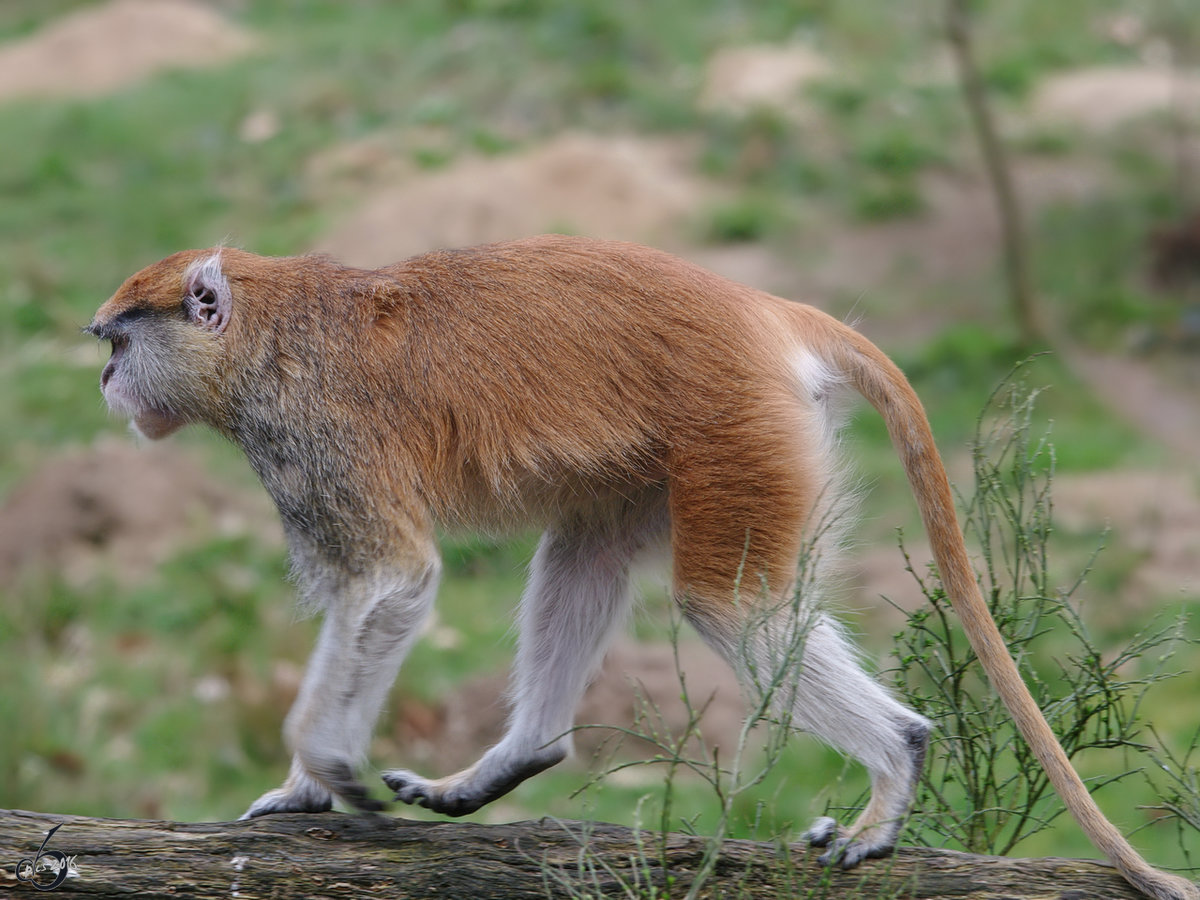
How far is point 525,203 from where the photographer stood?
38.4 ft

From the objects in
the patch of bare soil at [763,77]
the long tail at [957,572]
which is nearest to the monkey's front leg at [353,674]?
the long tail at [957,572]

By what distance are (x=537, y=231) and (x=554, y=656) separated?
7.86 metres

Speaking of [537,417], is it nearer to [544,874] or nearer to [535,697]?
[535,697]

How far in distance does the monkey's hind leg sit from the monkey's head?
1.04 m

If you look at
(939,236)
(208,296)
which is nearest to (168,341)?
(208,296)

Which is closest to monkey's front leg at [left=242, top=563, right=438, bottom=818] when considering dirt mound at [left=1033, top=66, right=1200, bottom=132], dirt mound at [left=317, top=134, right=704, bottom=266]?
dirt mound at [left=317, top=134, right=704, bottom=266]

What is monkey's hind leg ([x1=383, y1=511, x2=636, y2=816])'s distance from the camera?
3682 mm

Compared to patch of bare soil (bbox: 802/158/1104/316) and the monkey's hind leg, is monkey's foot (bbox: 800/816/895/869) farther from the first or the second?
patch of bare soil (bbox: 802/158/1104/316)

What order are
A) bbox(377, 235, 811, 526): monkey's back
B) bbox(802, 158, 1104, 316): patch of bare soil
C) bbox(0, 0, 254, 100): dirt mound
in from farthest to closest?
bbox(0, 0, 254, 100): dirt mound < bbox(802, 158, 1104, 316): patch of bare soil < bbox(377, 235, 811, 526): monkey's back

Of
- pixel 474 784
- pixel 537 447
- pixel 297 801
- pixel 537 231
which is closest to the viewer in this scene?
pixel 537 447

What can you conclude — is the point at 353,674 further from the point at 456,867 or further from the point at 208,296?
the point at 208,296

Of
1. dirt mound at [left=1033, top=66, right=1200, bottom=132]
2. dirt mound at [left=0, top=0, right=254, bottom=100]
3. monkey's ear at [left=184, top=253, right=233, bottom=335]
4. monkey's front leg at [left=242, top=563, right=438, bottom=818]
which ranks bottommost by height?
monkey's front leg at [left=242, top=563, right=438, bottom=818]

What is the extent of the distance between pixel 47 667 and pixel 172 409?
4108mm

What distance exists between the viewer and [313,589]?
342cm
